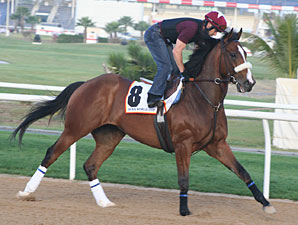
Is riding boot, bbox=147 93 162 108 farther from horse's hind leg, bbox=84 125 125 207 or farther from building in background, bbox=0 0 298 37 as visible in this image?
building in background, bbox=0 0 298 37

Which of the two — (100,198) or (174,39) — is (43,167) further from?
(174,39)

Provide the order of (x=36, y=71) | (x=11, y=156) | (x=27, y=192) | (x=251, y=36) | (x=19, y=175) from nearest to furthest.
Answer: (x=27, y=192) < (x=19, y=175) < (x=11, y=156) < (x=251, y=36) < (x=36, y=71)

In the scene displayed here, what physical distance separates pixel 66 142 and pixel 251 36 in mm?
8236

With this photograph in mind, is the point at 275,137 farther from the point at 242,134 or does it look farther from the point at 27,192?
the point at 27,192

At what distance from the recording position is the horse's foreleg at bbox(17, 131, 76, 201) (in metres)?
5.01

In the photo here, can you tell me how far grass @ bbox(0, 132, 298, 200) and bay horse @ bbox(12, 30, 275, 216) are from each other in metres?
1.06

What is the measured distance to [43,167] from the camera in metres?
5.08

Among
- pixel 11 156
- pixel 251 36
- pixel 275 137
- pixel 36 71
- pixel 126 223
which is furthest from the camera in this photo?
pixel 36 71

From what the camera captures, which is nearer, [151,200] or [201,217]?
[201,217]

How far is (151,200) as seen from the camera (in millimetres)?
5258

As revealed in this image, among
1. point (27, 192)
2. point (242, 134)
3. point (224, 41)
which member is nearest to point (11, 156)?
point (27, 192)

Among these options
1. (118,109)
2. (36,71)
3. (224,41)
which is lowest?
(36,71)

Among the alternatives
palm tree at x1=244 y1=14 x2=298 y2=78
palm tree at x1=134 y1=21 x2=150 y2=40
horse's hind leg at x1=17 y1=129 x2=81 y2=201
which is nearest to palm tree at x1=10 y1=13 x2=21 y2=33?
palm tree at x1=134 y1=21 x2=150 y2=40

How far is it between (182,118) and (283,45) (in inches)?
322
